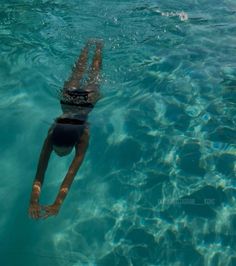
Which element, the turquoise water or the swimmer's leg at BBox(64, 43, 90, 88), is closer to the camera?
the turquoise water

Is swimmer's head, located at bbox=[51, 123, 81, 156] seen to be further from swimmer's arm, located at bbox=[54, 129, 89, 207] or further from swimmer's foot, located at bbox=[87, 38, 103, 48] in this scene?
swimmer's foot, located at bbox=[87, 38, 103, 48]

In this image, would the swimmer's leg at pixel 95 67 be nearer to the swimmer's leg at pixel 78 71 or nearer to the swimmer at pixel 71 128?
the swimmer at pixel 71 128

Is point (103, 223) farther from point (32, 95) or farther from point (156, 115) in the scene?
point (32, 95)

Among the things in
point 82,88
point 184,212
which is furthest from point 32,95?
point 184,212

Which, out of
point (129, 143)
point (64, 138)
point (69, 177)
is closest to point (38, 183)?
point (69, 177)

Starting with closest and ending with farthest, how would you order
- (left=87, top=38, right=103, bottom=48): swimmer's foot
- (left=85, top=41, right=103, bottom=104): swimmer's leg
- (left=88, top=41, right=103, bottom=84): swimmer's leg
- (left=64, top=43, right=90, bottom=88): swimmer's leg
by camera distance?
(left=85, top=41, right=103, bottom=104): swimmer's leg, (left=64, top=43, right=90, bottom=88): swimmer's leg, (left=88, top=41, right=103, bottom=84): swimmer's leg, (left=87, top=38, right=103, bottom=48): swimmer's foot

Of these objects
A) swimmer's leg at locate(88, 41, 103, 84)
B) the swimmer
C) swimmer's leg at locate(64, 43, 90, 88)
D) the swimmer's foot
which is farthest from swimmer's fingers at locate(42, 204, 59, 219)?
the swimmer's foot

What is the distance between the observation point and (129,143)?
269 inches

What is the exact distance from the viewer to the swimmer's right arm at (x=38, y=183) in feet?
16.2

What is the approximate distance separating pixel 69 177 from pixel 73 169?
0.50ft

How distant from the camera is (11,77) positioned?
8.36m

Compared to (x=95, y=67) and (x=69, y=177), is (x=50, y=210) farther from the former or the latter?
(x=95, y=67)

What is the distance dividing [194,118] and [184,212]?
217 cm

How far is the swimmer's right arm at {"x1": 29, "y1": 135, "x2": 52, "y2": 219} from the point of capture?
4.93 metres
